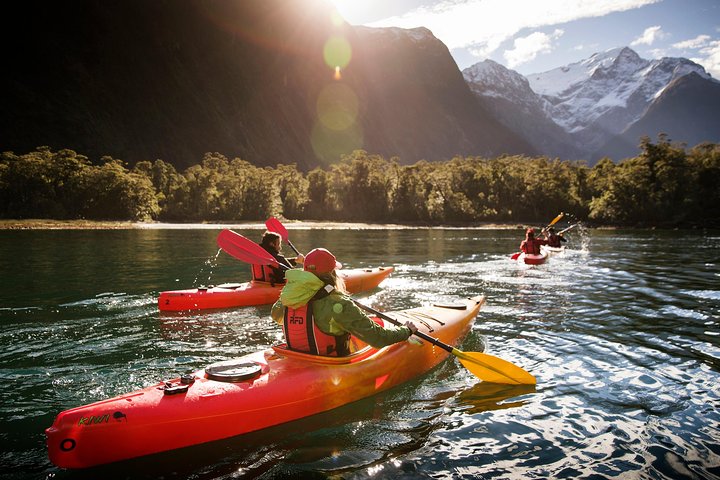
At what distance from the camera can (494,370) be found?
662 centimetres

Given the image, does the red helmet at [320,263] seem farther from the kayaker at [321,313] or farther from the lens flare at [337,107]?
the lens flare at [337,107]

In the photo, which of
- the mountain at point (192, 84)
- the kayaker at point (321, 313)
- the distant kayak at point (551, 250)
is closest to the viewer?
the kayaker at point (321, 313)

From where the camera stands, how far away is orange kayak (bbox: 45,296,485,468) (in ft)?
13.8

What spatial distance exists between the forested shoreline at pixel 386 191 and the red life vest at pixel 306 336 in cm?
6185

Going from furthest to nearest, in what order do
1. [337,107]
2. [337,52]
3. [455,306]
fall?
[337,52]
[337,107]
[455,306]

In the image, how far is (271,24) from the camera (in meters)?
159

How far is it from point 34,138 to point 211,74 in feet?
185

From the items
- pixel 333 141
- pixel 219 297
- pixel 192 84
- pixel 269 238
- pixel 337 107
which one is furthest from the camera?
pixel 337 107

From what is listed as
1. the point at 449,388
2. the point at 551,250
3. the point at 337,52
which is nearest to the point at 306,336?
the point at 449,388

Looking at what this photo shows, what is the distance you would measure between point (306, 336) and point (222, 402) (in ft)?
4.14

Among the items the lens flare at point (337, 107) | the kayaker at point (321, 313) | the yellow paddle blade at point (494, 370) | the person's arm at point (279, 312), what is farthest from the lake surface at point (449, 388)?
the lens flare at point (337, 107)

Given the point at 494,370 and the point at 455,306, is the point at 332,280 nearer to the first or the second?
the point at 494,370

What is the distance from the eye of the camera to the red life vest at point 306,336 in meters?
5.66

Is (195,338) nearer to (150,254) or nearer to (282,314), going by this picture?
(282,314)
